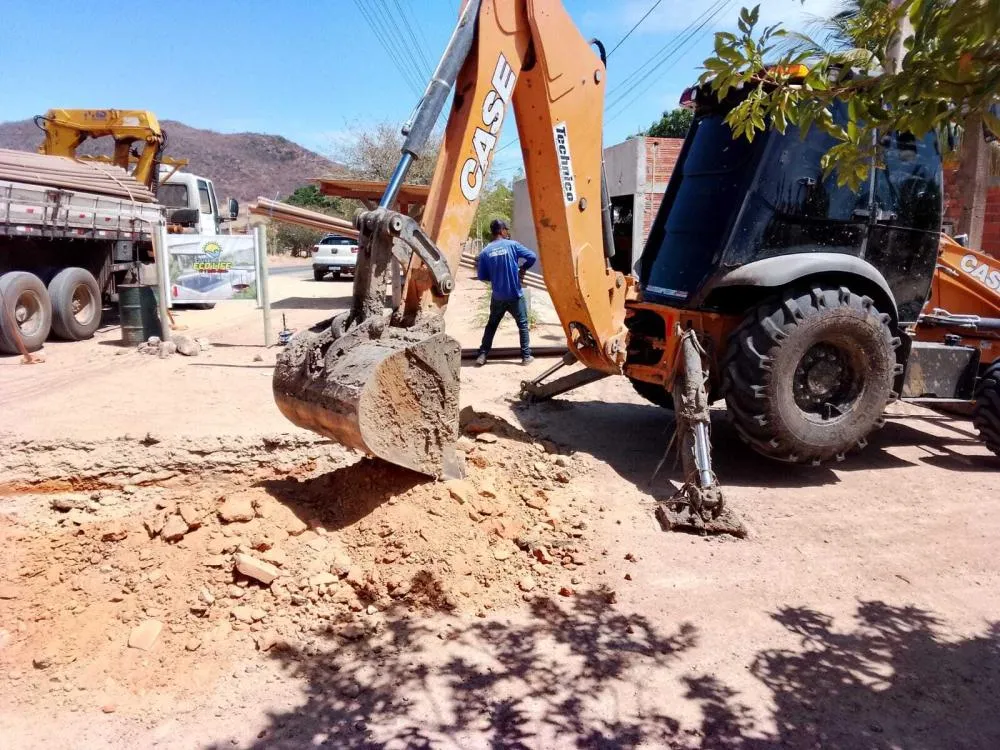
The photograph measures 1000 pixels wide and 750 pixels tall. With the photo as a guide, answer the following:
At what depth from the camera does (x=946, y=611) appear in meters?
3.42

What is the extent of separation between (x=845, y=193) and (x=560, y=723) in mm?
4023

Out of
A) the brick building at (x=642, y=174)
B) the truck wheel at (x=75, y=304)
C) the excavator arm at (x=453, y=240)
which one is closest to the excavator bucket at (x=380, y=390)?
the excavator arm at (x=453, y=240)

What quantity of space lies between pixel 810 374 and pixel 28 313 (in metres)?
9.54

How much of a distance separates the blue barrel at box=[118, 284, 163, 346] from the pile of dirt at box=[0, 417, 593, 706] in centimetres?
581

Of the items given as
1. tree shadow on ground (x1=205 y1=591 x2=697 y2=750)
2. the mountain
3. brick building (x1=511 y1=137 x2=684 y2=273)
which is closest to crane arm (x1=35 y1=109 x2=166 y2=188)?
brick building (x1=511 y1=137 x2=684 y2=273)

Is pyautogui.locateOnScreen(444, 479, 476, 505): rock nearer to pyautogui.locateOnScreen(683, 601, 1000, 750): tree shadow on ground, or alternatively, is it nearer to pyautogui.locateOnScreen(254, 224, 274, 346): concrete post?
pyautogui.locateOnScreen(683, 601, 1000, 750): tree shadow on ground

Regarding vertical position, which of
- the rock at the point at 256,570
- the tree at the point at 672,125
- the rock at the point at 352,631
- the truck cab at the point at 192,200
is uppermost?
the tree at the point at 672,125

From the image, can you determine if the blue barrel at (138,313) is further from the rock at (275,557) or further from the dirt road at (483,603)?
the rock at (275,557)

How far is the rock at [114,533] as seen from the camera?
3.57 m

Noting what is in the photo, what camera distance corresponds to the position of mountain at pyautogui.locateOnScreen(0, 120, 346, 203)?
105m

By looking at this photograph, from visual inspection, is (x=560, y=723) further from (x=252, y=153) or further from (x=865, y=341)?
(x=252, y=153)

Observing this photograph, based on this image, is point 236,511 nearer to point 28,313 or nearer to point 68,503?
point 68,503

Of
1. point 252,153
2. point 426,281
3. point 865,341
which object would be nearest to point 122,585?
point 426,281

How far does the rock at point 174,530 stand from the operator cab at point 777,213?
3459 mm
